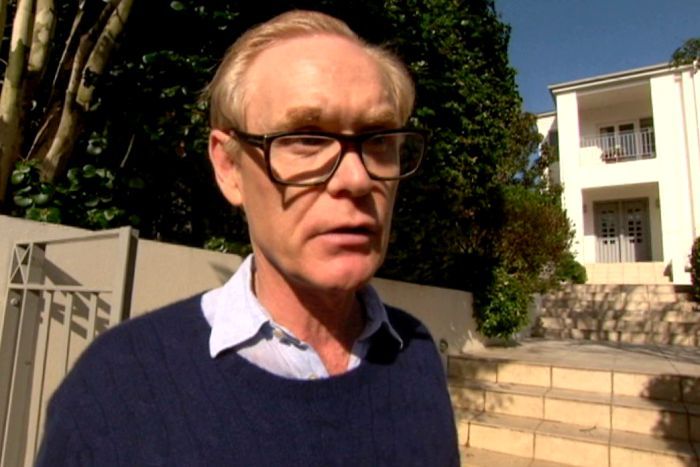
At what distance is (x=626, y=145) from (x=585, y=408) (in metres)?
14.8

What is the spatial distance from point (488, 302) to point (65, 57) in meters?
5.72

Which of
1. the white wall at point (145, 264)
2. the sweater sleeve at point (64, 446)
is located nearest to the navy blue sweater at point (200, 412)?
the sweater sleeve at point (64, 446)

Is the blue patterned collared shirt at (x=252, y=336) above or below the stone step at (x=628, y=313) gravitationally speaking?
above

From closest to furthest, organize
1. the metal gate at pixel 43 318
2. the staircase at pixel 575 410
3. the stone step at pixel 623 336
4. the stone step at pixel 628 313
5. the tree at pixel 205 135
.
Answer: the metal gate at pixel 43 318
the tree at pixel 205 135
the staircase at pixel 575 410
the stone step at pixel 623 336
the stone step at pixel 628 313

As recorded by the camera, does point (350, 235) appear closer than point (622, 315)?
Yes

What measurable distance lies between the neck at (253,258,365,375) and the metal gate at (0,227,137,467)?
1007 millimetres

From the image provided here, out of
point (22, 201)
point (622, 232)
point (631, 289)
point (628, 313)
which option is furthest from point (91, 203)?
point (622, 232)

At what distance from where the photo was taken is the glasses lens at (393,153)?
3.08 ft

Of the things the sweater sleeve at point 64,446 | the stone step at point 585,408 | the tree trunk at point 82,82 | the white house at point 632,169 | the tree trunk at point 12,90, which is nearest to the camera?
the sweater sleeve at point 64,446

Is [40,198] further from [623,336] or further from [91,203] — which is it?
[623,336]

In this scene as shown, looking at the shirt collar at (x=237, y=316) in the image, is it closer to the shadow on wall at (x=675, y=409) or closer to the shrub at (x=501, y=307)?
the shadow on wall at (x=675, y=409)

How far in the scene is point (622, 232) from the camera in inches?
638

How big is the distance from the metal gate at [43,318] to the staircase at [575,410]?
3.41 m

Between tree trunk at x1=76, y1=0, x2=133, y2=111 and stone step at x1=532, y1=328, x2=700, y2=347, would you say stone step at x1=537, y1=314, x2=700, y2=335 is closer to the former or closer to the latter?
stone step at x1=532, y1=328, x2=700, y2=347
